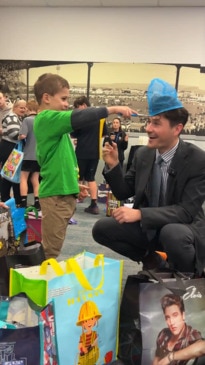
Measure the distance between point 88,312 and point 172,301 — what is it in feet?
0.96

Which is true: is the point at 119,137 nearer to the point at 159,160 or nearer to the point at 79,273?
the point at 159,160

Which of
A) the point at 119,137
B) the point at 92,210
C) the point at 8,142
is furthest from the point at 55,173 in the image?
the point at 119,137

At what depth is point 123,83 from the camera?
5.16m

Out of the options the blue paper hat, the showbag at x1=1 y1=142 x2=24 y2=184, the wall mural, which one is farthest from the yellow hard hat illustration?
the wall mural

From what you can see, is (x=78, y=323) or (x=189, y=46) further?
(x=189, y=46)

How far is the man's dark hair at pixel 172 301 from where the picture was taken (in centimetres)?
121

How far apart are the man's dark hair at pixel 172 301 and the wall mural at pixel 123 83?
4.10 metres

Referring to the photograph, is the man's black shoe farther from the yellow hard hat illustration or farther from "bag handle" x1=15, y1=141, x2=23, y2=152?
"bag handle" x1=15, y1=141, x2=23, y2=152

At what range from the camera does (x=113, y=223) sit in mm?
1816

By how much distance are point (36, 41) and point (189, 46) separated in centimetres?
219

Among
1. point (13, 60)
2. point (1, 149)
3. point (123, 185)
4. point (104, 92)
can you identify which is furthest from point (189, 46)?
point (123, 185)

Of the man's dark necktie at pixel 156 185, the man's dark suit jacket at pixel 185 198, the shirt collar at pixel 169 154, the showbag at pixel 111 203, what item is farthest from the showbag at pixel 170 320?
the showbag at pixel 111 203

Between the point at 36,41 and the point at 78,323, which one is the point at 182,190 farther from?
the point at 36,41

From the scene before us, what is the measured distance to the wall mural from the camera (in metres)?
5.00
